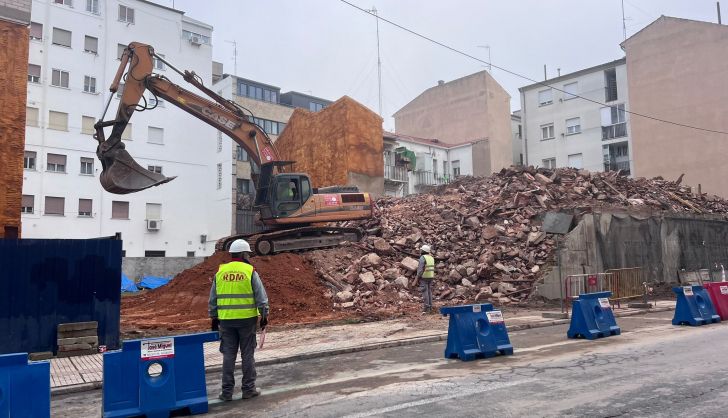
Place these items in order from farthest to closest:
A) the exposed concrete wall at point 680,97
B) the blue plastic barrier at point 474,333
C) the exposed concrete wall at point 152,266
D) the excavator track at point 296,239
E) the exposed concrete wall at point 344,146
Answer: the exposed concrete wall at point 680,97
the exposed concrete wall at point 344,146
the exposed concrete wall at point 152,266
the excavator track at point 296,239
the blue plastic barrier at point 474,333

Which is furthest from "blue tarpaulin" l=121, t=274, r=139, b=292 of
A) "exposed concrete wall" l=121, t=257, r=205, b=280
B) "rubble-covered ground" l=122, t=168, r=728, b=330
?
"rubble-covered ground" l=122, t=168, r=728, b=330

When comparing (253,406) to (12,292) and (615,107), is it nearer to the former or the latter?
(12,292)

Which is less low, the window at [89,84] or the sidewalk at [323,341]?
the window at [89,84]

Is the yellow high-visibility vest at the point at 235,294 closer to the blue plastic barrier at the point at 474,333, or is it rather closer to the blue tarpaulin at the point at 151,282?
the blue plastic barrier at the point at 474,333

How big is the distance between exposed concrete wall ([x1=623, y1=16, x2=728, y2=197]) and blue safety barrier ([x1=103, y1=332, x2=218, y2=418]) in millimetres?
37566

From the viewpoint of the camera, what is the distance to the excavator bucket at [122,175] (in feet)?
43.1

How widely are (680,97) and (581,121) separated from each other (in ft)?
21.9

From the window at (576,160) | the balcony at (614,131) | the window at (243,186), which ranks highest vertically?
the balcony at (614,131)

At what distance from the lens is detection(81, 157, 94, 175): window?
35250 millimetres

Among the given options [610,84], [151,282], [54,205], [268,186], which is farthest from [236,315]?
[610,84]

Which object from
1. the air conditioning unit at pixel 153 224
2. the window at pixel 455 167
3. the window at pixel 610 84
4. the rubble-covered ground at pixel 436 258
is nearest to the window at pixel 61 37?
the air conditioning unit at pixel 153 224

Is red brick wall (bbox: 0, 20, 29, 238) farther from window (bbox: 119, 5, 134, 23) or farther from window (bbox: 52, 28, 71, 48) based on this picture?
window (bbox: 119, 5, 134, 23)

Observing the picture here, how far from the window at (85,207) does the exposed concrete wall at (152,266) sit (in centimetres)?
548

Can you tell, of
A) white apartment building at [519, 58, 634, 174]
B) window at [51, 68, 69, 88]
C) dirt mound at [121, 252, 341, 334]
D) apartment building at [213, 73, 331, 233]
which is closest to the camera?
dirt mound at [121, 252, 341, 334]
